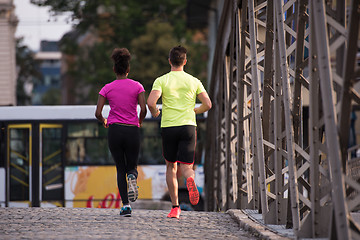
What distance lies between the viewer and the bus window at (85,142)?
19.4m

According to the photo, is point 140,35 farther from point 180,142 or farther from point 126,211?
point 180,142

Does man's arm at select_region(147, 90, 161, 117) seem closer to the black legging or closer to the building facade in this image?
the black legging

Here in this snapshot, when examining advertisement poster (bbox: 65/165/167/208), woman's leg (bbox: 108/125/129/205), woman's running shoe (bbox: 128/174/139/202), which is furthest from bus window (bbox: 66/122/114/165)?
woman's running shoe (bbox: 128/174/139/202)

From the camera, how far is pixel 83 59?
141 feet

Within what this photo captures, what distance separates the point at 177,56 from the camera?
7.64 meters

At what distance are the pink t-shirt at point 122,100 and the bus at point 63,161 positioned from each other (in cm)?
1097

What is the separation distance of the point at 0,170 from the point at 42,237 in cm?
1280

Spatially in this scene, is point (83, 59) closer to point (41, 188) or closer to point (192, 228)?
point (41, 188)

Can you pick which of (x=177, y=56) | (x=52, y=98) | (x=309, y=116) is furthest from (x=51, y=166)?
(x=52, y=98)

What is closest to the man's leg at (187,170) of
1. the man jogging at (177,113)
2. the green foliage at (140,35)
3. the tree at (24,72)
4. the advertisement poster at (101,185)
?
the man jogging at (177,113)

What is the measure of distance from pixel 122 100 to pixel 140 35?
3048 centimetres

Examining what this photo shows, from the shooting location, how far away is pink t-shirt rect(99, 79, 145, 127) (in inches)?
309

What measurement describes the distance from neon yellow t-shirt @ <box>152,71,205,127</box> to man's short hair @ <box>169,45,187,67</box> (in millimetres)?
125

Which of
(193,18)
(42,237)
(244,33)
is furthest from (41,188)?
(193,18)
